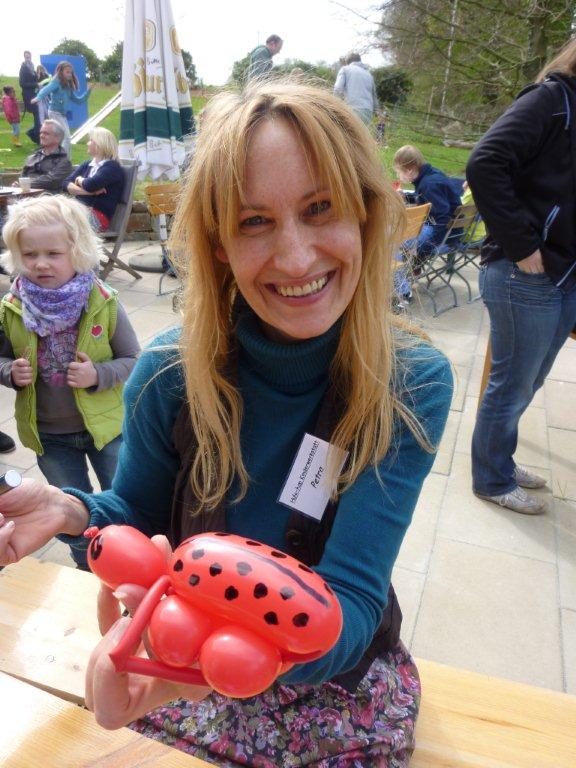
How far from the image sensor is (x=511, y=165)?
7.87 feet

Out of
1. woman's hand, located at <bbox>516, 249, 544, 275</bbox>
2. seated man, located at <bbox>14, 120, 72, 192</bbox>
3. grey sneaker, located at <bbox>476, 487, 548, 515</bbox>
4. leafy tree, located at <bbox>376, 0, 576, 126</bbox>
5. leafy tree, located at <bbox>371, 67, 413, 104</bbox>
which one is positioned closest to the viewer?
woman's hand, located at <bbox>516, 249, 544, 275</bbox>

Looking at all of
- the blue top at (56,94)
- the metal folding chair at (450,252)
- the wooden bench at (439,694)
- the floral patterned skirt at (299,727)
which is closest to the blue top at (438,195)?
the metal folding chair at (450,252)

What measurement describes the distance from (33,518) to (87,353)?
1160mm

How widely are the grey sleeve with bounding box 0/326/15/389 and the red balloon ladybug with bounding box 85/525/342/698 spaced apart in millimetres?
1597

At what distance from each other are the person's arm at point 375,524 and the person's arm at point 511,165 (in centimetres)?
137

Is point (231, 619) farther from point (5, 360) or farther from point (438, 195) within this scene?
point (438, 195)

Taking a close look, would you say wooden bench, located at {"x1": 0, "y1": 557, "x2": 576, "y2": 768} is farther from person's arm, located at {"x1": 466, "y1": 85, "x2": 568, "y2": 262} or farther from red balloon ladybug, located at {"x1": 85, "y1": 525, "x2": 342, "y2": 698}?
person's arm, located at {"x1": 466, "y1": 85, "x2": 568, "y2": 262}

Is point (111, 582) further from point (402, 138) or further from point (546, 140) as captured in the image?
point (402, 138)

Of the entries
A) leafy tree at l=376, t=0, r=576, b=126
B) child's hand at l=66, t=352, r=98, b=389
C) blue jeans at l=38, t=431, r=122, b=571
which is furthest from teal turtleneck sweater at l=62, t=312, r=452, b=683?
leafy tree at l=376, t=0, r=576, b=126

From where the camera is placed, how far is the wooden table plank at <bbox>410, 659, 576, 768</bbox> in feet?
4.72

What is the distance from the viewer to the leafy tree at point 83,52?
3006 cm

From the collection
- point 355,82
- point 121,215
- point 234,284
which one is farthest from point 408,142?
point 234,284

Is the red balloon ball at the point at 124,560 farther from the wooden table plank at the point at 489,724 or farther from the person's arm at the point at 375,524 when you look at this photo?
the wooden table plank at the point at 489,724

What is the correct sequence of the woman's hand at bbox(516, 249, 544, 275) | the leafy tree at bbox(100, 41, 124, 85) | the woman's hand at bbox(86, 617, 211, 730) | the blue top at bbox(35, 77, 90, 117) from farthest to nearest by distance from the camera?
the leafy tree at bbox(100, 41, 124, 85)
the blue top at bbox(35, 77, 90, 117)
the woman's hand at bbox(516, 249, 544, 275)
the woman's hand at bbox(86, 617, 211, 730)
